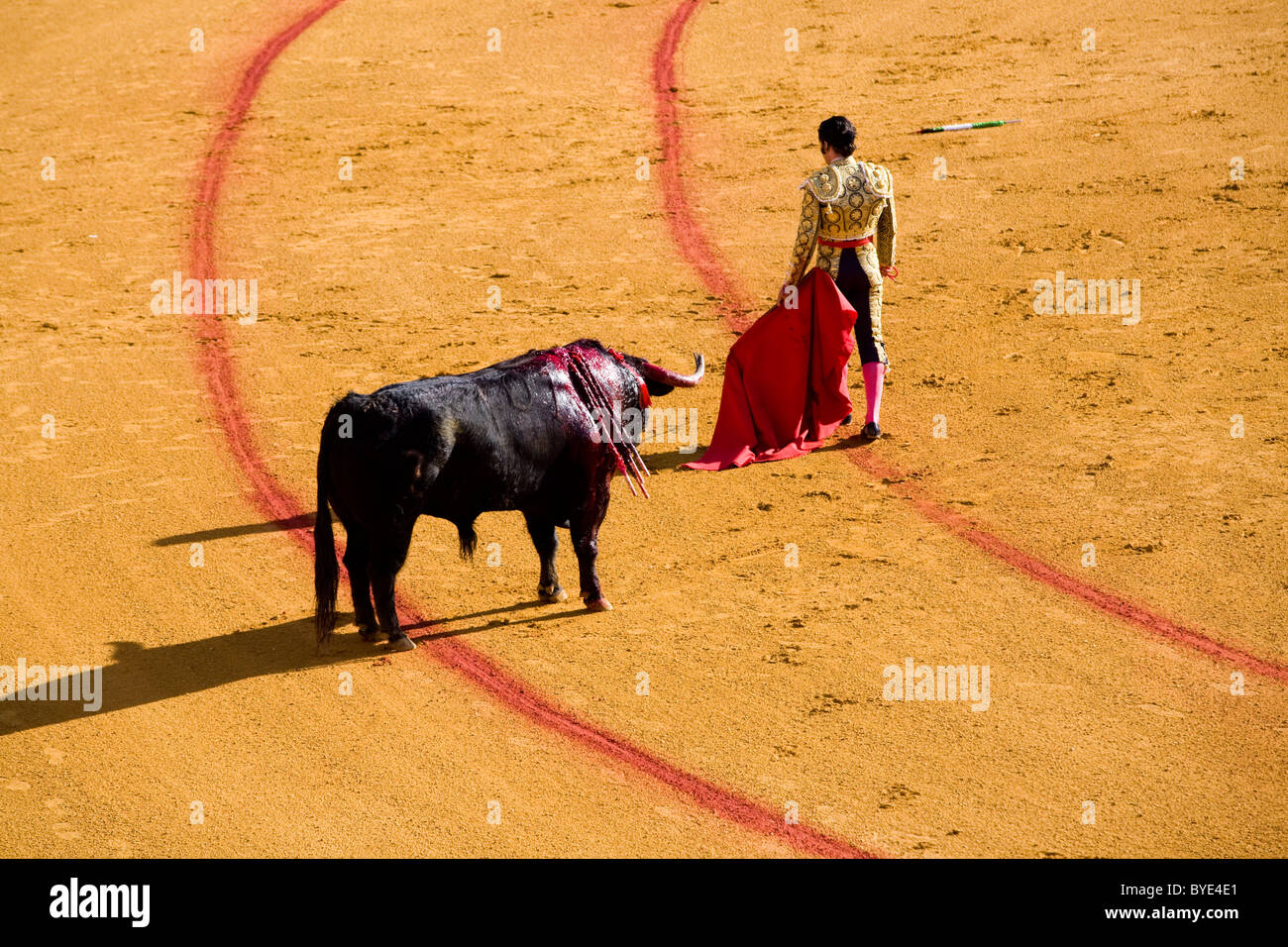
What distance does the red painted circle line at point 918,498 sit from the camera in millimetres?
7047

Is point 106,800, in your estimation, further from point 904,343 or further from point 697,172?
point 697,172

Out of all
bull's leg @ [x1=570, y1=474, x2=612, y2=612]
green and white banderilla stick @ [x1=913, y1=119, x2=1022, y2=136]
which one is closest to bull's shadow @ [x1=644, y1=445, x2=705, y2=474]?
bull's leg @ [x1=570, y1=474, x2=612, y2=612]

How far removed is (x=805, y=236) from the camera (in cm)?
899

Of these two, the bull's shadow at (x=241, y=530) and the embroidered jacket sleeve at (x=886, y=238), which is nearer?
the bull's shadow at (x=241, y=530)

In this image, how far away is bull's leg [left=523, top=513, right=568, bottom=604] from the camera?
733cm

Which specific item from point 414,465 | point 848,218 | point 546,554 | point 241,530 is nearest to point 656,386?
point 546,554

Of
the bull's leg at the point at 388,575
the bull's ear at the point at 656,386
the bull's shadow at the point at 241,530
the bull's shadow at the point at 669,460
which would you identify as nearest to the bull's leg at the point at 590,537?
the bull's ear at the point at 656,386

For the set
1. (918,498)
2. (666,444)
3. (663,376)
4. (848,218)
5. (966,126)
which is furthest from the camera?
(966,126)

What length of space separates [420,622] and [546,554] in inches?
26.1

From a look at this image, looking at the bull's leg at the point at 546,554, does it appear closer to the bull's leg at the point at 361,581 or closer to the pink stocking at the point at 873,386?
the bull's leg at the point at 361,581

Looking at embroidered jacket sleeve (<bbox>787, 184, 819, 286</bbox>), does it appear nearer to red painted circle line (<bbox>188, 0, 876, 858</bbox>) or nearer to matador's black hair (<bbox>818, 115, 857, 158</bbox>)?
matador's black hair (<bbox>818, 115, 857, 158</bbox>)

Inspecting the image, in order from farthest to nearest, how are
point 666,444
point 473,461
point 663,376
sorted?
point 666,444 → point 663,376 → point 473,461

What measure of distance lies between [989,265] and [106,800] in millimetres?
7488

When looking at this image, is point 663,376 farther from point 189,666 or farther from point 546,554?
point 189,666
